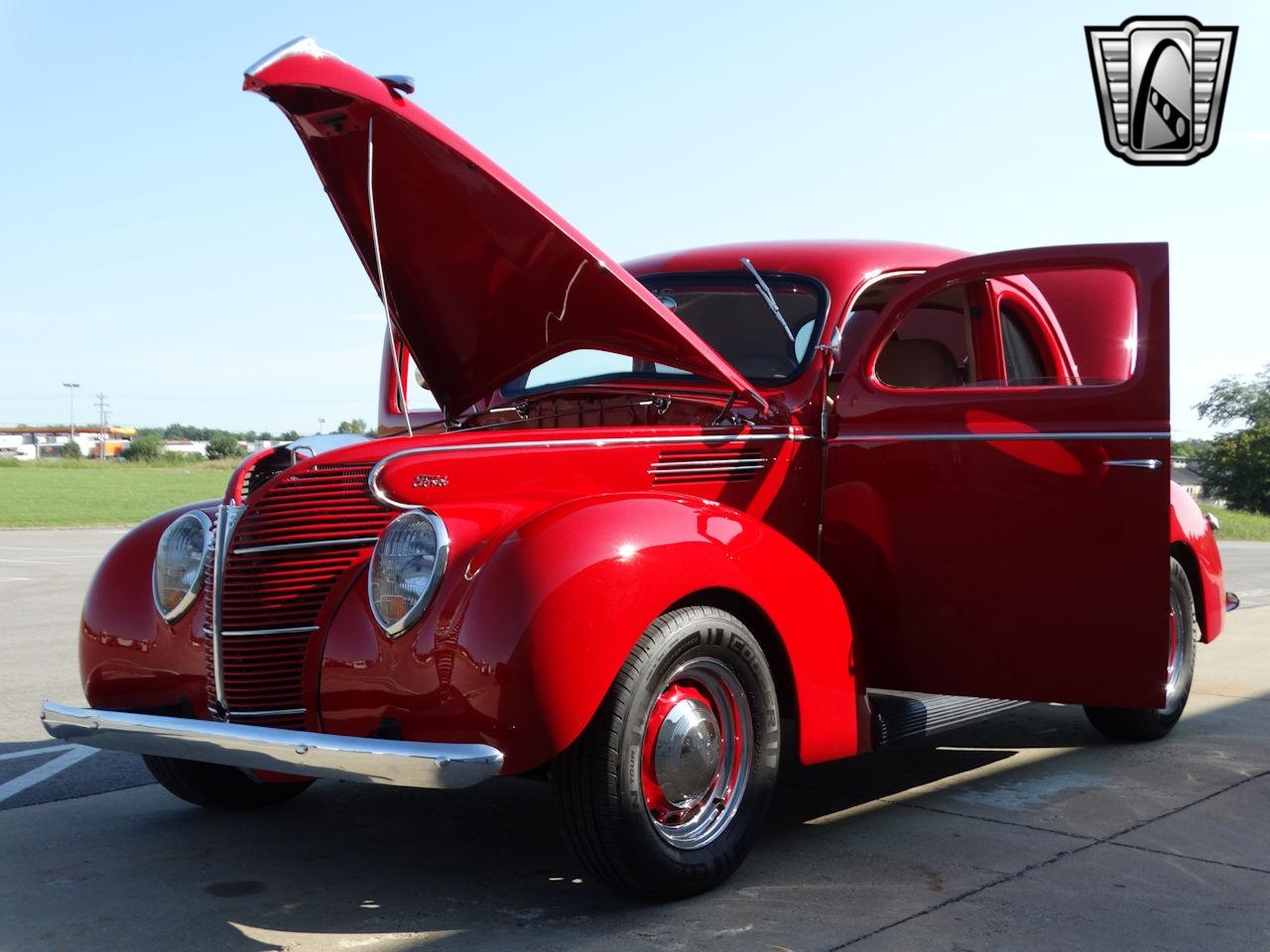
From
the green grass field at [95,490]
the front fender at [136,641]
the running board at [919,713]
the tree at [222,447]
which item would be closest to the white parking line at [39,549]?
the green grass field at [95,490]

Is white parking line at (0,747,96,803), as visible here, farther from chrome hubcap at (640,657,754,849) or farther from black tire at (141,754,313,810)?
chrome hubcap at (640,657,754,849)

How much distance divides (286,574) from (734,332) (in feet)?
6.95

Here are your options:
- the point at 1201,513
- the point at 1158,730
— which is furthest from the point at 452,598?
the point at 1201,513

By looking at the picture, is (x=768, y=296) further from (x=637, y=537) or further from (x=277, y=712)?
(x=277, y=712)

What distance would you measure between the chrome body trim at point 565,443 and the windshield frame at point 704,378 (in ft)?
0.85

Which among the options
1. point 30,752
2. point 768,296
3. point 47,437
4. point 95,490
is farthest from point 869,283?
point 47,437

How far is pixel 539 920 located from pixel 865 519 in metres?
1.80

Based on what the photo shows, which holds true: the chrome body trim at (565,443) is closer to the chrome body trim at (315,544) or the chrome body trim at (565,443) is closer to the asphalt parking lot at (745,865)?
the chrome body trim at (315,544)

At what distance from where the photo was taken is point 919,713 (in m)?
4.48

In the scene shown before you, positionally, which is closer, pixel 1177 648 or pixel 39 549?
pixel 1177 648

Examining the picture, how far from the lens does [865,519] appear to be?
4.61 metres

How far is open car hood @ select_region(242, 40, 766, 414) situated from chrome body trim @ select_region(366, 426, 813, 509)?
16cm

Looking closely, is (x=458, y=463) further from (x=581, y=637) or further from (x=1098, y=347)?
(x=1098, y=347)

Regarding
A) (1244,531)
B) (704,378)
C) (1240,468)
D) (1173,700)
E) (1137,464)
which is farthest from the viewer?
(1240,468)
